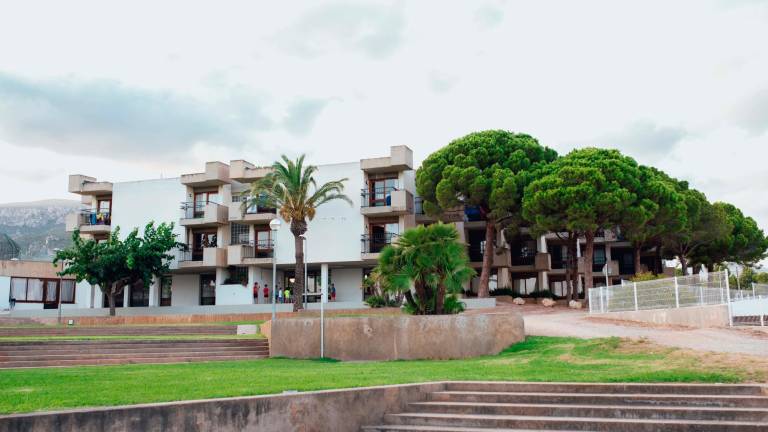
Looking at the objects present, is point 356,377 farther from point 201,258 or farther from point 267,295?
point 201,258

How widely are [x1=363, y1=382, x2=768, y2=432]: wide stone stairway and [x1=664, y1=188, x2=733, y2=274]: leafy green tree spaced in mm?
36021

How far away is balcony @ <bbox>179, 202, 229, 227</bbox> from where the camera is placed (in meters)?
43.0

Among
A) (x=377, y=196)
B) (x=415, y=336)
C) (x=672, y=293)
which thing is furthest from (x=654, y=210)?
(x=415, y=336)

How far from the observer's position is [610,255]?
5619 centimetres

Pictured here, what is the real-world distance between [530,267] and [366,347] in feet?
100.0

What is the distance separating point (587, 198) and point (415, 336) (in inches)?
772

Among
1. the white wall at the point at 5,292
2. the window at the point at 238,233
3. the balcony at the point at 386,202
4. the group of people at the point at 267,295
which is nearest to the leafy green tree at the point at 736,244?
the balcony at the point at 386,202

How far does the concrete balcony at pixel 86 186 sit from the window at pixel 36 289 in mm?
6772

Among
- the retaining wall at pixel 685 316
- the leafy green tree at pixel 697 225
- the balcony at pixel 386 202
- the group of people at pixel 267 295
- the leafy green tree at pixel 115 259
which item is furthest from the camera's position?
the leafy green tree at pixel 697 225

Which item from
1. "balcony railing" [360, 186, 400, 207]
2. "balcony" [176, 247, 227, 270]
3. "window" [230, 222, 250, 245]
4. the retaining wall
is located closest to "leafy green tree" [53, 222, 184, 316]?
"balcony" [176, 247, 227, 270]

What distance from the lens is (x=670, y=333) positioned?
60.4 feet

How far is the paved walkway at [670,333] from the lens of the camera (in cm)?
1520

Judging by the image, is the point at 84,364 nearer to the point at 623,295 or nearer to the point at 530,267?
the point at 623,295

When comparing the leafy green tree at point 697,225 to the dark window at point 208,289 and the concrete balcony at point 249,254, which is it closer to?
the concrete balcony at point 249,254
